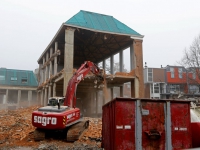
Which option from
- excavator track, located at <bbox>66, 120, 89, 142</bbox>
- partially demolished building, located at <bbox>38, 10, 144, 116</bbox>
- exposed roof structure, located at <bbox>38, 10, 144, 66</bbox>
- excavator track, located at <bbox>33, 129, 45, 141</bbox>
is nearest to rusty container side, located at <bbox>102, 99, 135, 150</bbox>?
excavator track, located at <bbox>66, 120, 89, 142</bbox>

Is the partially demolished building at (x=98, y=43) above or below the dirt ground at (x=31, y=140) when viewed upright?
Result: above

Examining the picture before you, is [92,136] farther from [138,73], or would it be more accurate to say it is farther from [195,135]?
[138,73]

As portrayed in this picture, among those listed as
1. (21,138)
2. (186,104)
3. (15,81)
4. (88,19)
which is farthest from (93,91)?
(186,104)

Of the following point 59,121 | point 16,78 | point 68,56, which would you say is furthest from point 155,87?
point 59,121

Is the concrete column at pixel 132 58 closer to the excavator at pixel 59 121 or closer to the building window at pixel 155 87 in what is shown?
the excavator at pixel 59 121

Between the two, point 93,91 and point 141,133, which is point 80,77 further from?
point 93,91

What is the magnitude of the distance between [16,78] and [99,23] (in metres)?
25.8

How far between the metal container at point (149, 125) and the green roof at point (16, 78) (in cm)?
3872

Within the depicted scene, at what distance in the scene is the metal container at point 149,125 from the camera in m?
6.43

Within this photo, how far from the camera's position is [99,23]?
23281mm

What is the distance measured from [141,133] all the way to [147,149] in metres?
0.48

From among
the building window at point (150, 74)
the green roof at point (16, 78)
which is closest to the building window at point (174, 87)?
the building window at point (150, 74)

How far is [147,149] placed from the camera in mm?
6492

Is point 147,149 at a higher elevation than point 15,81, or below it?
below
